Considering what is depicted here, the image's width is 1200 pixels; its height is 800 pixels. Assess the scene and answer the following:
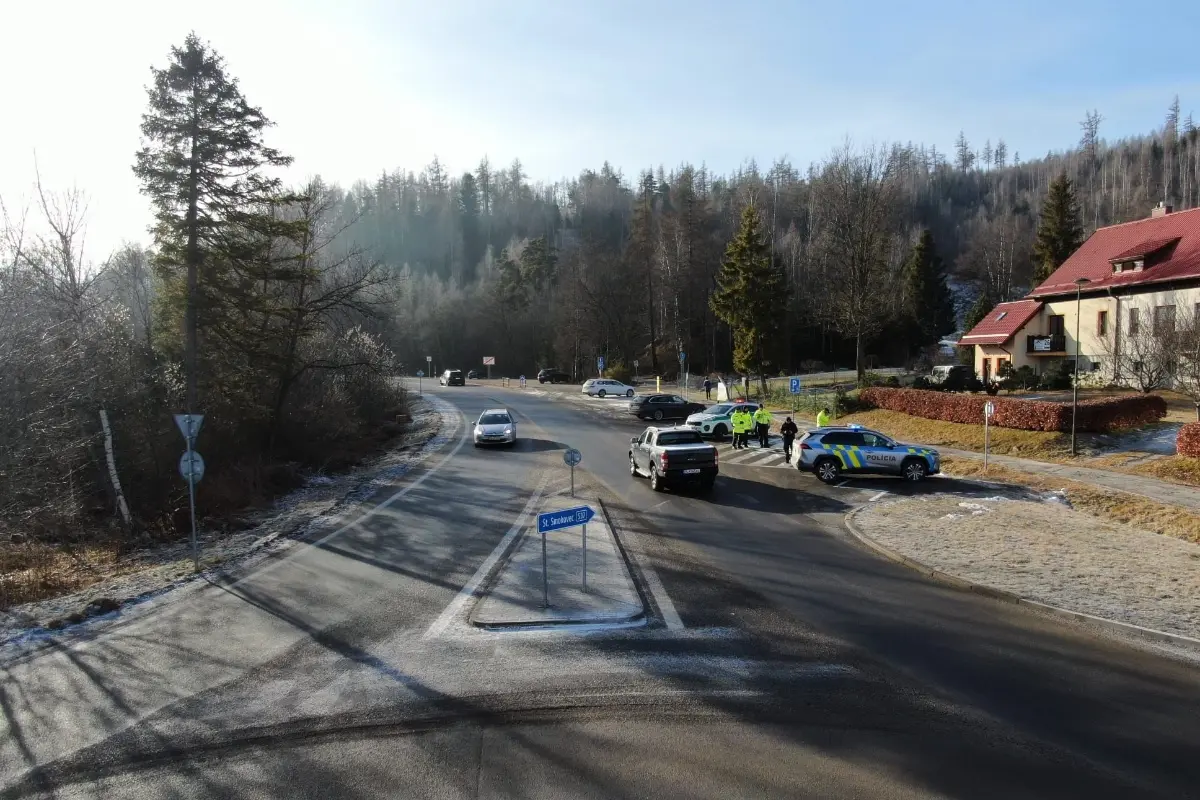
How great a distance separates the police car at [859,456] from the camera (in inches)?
793

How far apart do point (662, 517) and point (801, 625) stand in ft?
23.5

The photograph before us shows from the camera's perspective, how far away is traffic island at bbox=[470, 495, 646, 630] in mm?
9031

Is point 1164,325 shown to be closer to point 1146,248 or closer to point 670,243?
point 1146,248

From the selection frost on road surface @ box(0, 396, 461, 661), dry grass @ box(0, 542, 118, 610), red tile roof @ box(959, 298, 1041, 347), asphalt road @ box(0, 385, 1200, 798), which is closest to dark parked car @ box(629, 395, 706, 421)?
frost on road surface @ box(0, 396, 461, 661)

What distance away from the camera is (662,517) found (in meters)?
15.8

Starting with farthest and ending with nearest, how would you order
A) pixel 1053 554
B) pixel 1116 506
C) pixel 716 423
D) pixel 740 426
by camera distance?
pixel 716 423
pixel 740 426
pixel 1116 506
pixel 1053 554

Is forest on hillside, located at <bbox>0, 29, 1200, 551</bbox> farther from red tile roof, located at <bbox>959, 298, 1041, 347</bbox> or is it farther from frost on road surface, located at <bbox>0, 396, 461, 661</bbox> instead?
red tile roof, located at <bbox>959, 298, 1041, 347</bbox>

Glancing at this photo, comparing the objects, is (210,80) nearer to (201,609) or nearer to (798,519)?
(201,609)

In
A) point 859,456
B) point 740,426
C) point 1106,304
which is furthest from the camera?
point 1106,304

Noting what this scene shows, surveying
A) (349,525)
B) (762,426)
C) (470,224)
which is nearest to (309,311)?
(349,525)

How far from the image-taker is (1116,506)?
1588cm

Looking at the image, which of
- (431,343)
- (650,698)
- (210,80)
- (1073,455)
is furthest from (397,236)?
(650,698)

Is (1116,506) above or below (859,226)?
below

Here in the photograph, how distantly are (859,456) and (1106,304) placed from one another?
87.3 ft
